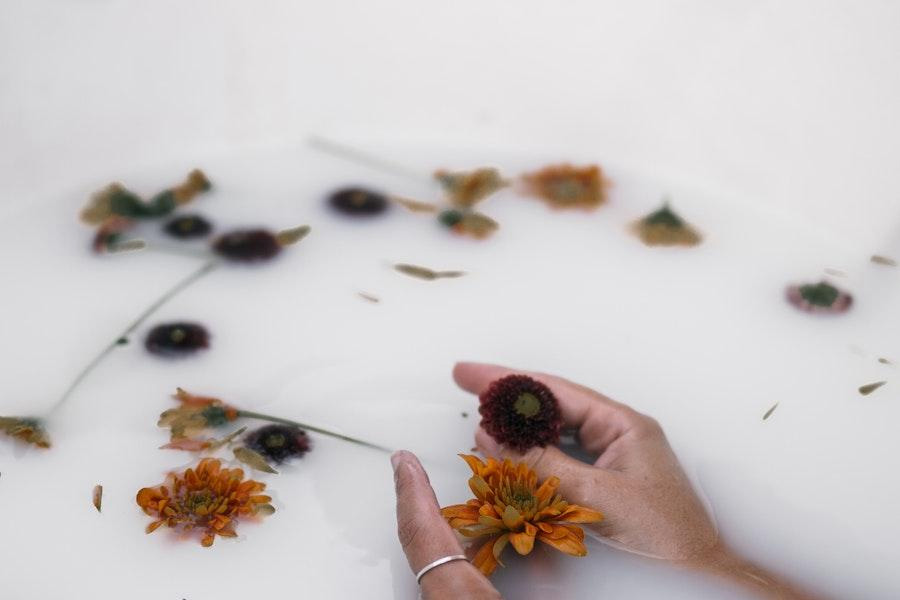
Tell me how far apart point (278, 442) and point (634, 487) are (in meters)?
0.36

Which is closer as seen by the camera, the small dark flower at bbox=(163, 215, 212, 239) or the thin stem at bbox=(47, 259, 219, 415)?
the thin stem at bbox=(47, 259, 219, 415)

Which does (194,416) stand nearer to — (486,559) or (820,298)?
(486,559)

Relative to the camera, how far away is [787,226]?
4.25 ft

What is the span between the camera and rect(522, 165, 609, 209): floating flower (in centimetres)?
131

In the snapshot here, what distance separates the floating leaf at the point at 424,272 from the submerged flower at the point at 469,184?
0.47 feet

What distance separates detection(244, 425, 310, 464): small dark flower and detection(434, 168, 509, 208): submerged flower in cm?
45

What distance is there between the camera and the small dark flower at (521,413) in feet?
2.86

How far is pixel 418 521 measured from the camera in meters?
0.76

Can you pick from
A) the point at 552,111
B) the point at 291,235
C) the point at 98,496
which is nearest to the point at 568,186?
the point at 552,111

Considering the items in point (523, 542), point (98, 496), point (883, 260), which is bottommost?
point (98, 496)

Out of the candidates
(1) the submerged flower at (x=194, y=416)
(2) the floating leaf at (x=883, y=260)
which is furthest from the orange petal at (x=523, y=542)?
(2) the floating leaf at (x=883, y=260)

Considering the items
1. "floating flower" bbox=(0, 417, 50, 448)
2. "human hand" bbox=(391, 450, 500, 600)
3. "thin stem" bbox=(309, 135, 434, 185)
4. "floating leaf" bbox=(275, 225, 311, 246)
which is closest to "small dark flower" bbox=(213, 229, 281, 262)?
"floating leaf" bbox=(275, 225, 311, 246)

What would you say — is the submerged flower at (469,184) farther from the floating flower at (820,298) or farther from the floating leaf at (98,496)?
the floating leaf at (98,496)

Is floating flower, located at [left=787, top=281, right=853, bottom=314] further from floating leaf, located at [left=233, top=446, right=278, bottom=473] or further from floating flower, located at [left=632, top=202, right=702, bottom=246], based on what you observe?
floating leaf, located at [left=233, top=446, right=278, bottom=473]
